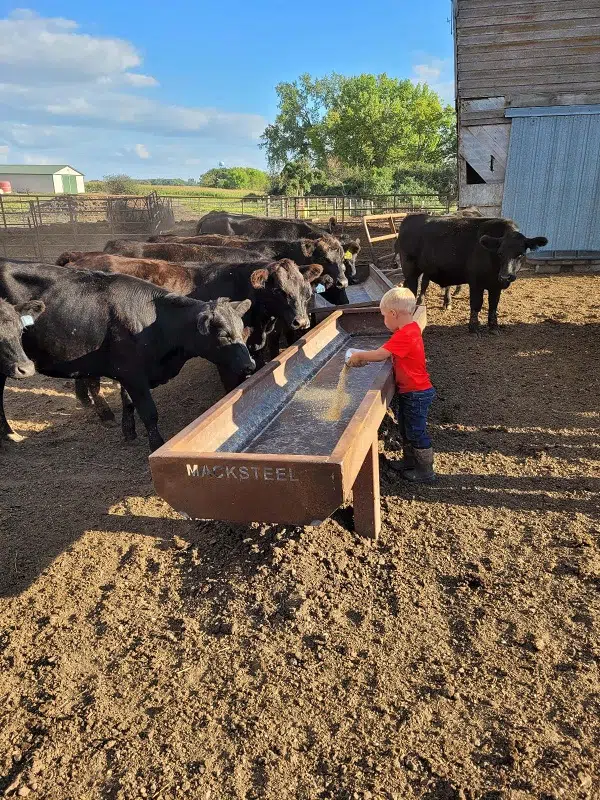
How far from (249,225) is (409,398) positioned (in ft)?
30.4

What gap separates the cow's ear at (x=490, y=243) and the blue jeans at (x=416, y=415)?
546cm

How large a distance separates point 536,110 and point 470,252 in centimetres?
689

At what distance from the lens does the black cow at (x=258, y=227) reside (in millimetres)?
12055

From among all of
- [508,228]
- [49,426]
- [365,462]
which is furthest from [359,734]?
[508,228]

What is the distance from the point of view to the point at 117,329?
229 inches

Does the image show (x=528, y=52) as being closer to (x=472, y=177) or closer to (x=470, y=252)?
(x=472, y=177)

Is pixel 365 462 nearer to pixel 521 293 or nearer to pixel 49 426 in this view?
pixel 49 426

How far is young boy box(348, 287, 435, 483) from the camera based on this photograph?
14.5ft

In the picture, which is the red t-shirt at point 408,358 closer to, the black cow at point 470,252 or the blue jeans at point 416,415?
the blue jeans at point 416,415

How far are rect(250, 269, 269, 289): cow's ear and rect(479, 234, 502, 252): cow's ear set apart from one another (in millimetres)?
4291

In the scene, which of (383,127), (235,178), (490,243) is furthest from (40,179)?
(490,243)

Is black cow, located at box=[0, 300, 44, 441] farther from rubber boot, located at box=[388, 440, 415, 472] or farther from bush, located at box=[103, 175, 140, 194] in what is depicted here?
bush, located at box=[103, 175, 140, 194]

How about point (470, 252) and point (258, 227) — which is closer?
point (470, 252)

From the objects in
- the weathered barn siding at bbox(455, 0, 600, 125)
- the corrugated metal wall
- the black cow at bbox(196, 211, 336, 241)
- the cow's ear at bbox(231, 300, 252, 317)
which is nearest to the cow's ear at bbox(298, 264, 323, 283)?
the cow's ear at bbox(231, 300, 252, 317)
